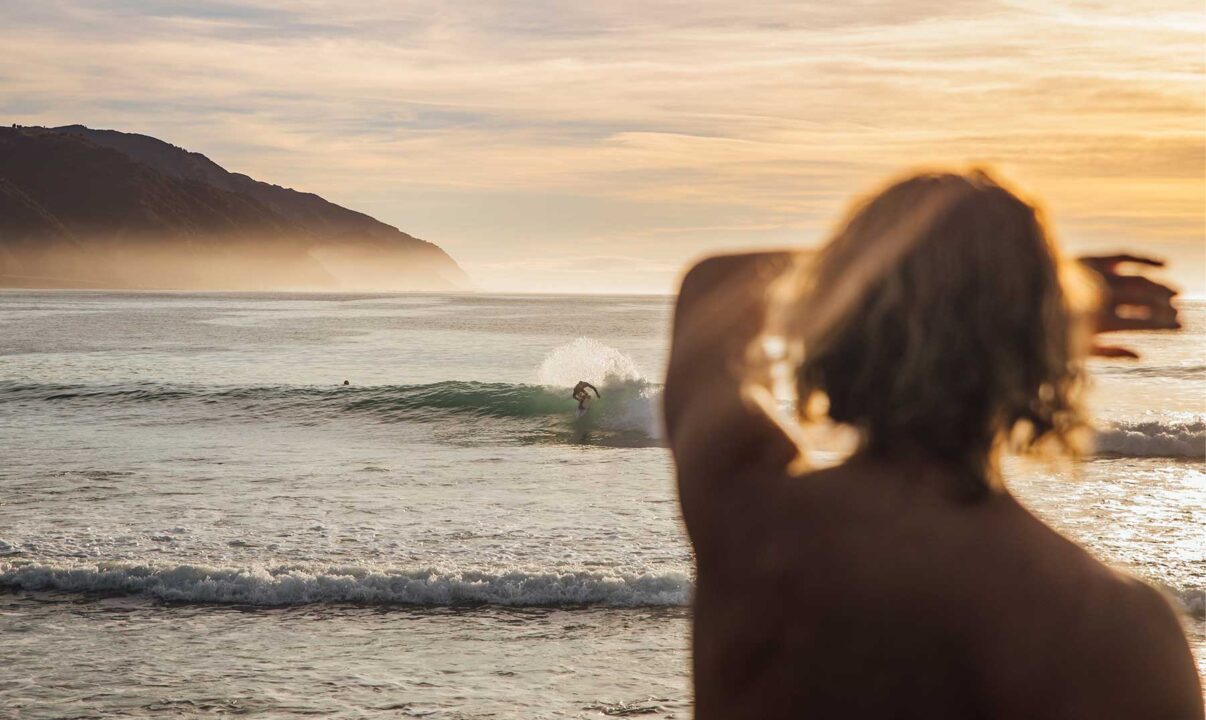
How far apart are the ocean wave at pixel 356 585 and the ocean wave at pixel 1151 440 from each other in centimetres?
1222

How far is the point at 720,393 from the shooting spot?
4.07 ft

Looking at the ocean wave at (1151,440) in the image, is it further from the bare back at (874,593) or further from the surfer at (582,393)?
the bare back at (874,593)

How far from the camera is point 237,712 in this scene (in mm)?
6590

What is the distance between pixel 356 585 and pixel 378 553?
1.17 metres

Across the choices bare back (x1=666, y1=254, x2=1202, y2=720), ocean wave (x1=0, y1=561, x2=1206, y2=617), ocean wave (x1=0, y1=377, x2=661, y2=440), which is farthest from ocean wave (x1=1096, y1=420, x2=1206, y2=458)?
bare back (x1=666, y1=254, x2=1202, y2=720)

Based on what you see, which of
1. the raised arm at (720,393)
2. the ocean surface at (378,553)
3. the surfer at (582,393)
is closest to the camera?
the raised arm at (720,393)

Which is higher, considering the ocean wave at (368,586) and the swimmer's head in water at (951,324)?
the swimmer's head in water at (951,324)

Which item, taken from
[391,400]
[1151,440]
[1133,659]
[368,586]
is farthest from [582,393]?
[1133,659]

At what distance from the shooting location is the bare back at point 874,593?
3.40ft

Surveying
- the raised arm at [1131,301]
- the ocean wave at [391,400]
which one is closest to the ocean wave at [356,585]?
the raised arm at [1131,301]

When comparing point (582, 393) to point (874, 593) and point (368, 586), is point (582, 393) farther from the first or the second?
point (874, 593)

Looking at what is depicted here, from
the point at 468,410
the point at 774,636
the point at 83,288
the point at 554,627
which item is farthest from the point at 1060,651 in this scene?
the point at 83,288

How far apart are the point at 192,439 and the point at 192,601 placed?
10.9 metres

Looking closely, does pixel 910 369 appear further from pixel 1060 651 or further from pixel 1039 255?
pixel 1060 651
